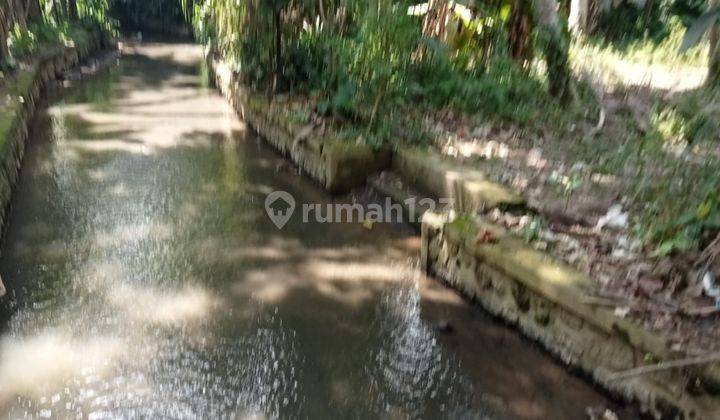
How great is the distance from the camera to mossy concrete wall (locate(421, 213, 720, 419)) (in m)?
2.98

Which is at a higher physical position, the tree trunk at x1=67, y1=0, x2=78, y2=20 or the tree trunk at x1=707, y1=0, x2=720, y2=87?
the tree trunk at x1=707, y1=0, x2=720, y2=87

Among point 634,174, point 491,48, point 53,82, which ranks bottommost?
point 53,82

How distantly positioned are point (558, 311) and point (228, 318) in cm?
206

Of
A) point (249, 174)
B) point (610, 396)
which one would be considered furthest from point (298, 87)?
point (610, 396)

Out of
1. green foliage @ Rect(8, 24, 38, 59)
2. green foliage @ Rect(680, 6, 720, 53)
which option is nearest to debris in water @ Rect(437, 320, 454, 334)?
green foliage @ Rect(680, 6, 720, 53)

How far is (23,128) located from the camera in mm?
8000

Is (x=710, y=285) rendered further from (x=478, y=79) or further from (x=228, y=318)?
(x=478, y=79)

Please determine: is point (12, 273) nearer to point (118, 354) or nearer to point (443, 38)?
point (118, 354)

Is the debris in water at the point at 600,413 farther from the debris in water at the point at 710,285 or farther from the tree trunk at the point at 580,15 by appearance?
the tree trunk at the point at 580,15

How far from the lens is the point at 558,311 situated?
3598mm

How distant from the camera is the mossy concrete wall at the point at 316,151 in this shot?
6094 mm

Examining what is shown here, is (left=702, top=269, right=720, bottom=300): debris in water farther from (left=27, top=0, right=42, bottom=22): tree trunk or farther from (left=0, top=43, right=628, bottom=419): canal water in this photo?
(left=27, top=0, right=42, bottom=22): tree trunk

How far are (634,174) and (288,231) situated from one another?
2.86 metres

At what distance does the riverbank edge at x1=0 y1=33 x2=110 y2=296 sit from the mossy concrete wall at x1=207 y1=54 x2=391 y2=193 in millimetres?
2871
